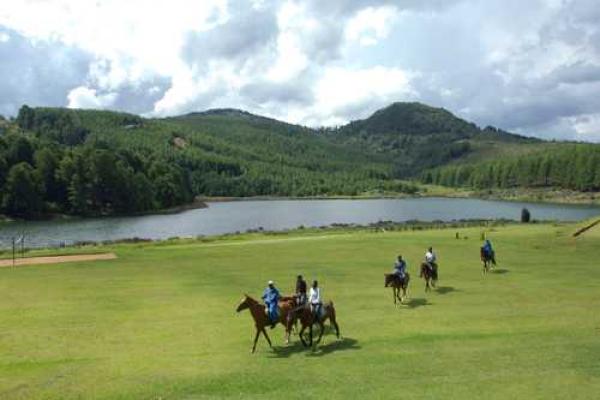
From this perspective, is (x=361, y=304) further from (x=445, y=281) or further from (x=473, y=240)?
→ (x=473, y=240)

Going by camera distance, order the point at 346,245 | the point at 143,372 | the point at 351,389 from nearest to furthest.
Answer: the point at 351,389 → the point at 143,372 → the point at 346,245

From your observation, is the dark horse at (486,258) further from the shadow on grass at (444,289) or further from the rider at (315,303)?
the rider at (315,303)

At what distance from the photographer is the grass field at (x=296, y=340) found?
65.2 ft

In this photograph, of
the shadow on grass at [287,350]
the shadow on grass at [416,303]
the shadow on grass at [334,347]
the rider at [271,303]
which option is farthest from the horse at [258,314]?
the shadow on grass at [416,303]

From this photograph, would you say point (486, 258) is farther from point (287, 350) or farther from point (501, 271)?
point (287, 350)

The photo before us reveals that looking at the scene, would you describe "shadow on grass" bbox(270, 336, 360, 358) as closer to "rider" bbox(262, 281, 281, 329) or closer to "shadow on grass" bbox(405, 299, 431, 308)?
"rider" bbox(262, 281, 281, 329)

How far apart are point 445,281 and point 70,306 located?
24.1 meters

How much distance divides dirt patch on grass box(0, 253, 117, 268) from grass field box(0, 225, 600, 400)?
5.38 meters

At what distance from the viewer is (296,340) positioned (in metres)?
26.5

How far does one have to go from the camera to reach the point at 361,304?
3297 cm

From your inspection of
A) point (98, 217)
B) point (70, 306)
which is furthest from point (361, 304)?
point (98, 217)

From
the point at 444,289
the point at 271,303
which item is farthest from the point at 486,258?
the point at 271,303

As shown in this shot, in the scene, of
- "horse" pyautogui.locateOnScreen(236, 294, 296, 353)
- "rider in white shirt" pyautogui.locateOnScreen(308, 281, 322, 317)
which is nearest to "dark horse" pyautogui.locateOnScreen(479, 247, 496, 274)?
"rider in white shirt" pyautogui.locateOnScreen(308, 281, 322, 317)

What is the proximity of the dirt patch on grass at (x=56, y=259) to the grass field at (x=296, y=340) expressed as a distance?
538cm
